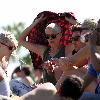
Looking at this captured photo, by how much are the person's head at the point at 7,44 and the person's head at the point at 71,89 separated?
1803 millimetres

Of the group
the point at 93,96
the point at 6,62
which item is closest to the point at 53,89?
the point at 93,96

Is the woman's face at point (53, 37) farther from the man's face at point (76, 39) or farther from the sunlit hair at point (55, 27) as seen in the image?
the man's face at point (76, 39)

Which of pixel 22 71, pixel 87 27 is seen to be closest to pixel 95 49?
pixel 87 27

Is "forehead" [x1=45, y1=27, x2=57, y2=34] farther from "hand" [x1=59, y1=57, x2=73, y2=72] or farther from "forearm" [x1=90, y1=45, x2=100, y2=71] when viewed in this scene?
"forearm" [x1=90, y1=45, x2=100, y2=71]

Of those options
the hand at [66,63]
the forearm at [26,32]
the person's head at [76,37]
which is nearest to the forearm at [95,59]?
→ the hand at [66,63]

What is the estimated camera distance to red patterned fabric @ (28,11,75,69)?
7.38 metres

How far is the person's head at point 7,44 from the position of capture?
6910 millimetres

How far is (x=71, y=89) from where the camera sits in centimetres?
519

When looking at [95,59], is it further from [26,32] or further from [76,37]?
[26,32]

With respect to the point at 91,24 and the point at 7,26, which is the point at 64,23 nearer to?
the point at 91,24

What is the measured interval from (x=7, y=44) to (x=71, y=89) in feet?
6.29

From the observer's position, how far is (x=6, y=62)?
727 cm

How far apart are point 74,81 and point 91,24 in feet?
3.97

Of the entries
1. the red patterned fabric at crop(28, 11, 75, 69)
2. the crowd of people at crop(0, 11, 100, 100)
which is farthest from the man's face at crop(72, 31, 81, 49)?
the red patterned fabric at crop(28, 11, 75, 69)
